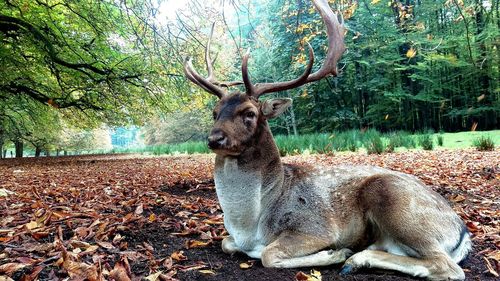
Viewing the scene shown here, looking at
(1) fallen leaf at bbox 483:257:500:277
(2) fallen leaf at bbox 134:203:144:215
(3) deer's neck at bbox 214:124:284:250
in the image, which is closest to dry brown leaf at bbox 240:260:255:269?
(3) deer's neck at bbox 214:124:284:250

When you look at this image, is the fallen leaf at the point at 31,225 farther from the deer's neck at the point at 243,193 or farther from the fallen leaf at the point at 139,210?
the deer's neck at the point at 243,193

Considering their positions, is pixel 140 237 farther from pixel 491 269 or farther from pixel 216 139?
pixel 491 269

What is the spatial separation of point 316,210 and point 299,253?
467mm

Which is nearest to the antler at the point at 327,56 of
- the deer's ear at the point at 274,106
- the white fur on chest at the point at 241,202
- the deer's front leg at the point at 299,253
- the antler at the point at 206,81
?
the deer's ear at the point at 274,106

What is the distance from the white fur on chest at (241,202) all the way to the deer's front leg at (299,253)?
0.83ft

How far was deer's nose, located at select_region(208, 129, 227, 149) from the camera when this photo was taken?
3.03 metres

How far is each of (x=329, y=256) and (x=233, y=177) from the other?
1045mm

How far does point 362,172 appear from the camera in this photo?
11.9 ft

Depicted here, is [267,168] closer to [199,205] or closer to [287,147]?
[199,205]

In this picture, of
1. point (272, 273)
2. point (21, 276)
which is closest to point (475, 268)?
point (272, 273)

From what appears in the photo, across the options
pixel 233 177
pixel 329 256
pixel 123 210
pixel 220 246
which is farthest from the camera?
pixel 123 210

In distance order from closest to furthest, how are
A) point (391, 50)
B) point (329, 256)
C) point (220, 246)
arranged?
point (329, 256) < point (220, 246) < point (391, 50)

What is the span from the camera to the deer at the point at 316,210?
2924 millimetres

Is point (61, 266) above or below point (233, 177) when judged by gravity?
below
